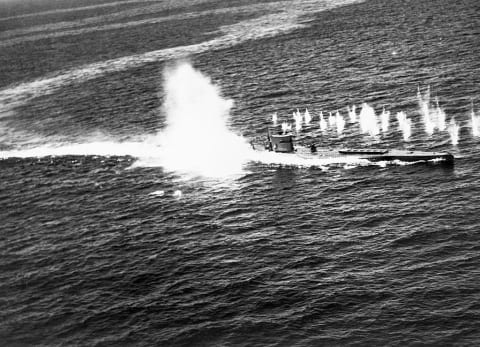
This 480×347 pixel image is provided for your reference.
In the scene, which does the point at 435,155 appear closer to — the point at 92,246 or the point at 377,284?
the point at 377,284

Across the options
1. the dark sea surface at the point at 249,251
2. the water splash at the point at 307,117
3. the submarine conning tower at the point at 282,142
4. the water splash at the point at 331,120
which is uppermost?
the water splash at the point at 307,117

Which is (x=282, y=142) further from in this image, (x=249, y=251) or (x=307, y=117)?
(x=249, y=251)

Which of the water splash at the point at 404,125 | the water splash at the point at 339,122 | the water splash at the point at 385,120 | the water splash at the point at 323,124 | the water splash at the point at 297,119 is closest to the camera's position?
the water splash at the point at 404,125

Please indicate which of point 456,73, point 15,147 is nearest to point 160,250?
point 15,147

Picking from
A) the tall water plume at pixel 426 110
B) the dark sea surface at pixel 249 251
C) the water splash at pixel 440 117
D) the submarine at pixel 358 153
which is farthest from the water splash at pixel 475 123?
the submarine at pixel 358 153

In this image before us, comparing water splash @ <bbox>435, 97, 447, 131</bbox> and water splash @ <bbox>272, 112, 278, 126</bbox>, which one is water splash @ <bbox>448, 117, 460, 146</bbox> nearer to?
water splash @ <bbox>435, 97, 447, 131</bbox>

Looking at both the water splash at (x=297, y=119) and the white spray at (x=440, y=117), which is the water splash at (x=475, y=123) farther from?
the water splash at (x=297, y=119)
